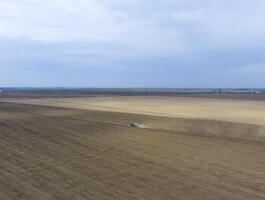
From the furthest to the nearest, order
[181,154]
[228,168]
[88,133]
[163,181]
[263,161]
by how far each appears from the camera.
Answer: [88,133]
[181,154]
[263,161]
[228,168]
[163,181]

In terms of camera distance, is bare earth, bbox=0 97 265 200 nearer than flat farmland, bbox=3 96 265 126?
Yes

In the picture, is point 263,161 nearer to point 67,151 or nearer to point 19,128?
point 67,151

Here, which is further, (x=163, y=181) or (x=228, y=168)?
(x=228, y=168)

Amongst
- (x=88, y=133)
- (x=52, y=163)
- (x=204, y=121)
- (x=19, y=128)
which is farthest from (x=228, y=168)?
(x=204, y=121)

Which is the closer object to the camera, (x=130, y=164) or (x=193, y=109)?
(x=130, y=164)

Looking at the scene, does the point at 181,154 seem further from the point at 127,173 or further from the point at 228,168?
the point at 127,173

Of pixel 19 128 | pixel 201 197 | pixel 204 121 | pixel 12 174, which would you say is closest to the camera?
pixel 201 197

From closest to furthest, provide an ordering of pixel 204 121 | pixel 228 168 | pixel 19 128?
pixel 228 168 < pixel 19 128 < pixel 204 121

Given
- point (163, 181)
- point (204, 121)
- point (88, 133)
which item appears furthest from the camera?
point (204, 121)

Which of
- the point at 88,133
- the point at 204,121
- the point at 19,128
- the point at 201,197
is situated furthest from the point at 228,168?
the point at 204,121

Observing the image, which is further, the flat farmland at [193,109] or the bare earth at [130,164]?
the flat farmland at [193,109]
